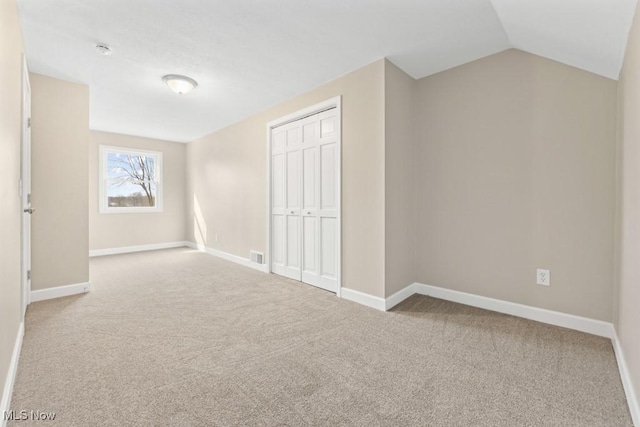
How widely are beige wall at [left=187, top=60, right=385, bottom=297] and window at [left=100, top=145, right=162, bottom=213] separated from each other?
74cm

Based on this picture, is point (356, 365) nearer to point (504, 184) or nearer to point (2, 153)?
point (504, 184)

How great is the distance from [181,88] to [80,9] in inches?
49.7

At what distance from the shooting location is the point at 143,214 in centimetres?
634

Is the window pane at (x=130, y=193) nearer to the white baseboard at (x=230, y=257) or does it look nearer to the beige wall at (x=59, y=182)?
the white baseboard at (x=230, y=257)

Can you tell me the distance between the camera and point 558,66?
2416mm

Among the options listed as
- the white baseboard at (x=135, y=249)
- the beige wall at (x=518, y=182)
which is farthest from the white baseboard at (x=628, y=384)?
the white baseboard at (x=135, y=249)

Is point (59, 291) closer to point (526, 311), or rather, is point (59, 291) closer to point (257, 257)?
point (257, 257)

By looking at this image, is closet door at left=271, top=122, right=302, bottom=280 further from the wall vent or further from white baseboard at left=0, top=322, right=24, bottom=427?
white baseboard at left=0, top=322, right=24, bottom=427

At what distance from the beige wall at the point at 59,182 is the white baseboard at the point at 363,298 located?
3.02 meters

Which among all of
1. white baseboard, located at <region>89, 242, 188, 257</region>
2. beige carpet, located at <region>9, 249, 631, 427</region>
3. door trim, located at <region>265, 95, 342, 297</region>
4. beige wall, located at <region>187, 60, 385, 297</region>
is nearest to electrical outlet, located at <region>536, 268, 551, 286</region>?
beige carpet, located at <region>9, 249, 631, 427</region>

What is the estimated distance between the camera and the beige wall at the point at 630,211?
4.85ft

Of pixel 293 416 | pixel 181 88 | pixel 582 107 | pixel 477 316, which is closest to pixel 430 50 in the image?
pixel 582 107

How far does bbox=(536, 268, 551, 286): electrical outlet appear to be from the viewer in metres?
2.49

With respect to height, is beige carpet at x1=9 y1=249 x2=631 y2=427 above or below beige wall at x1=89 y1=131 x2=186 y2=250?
below
